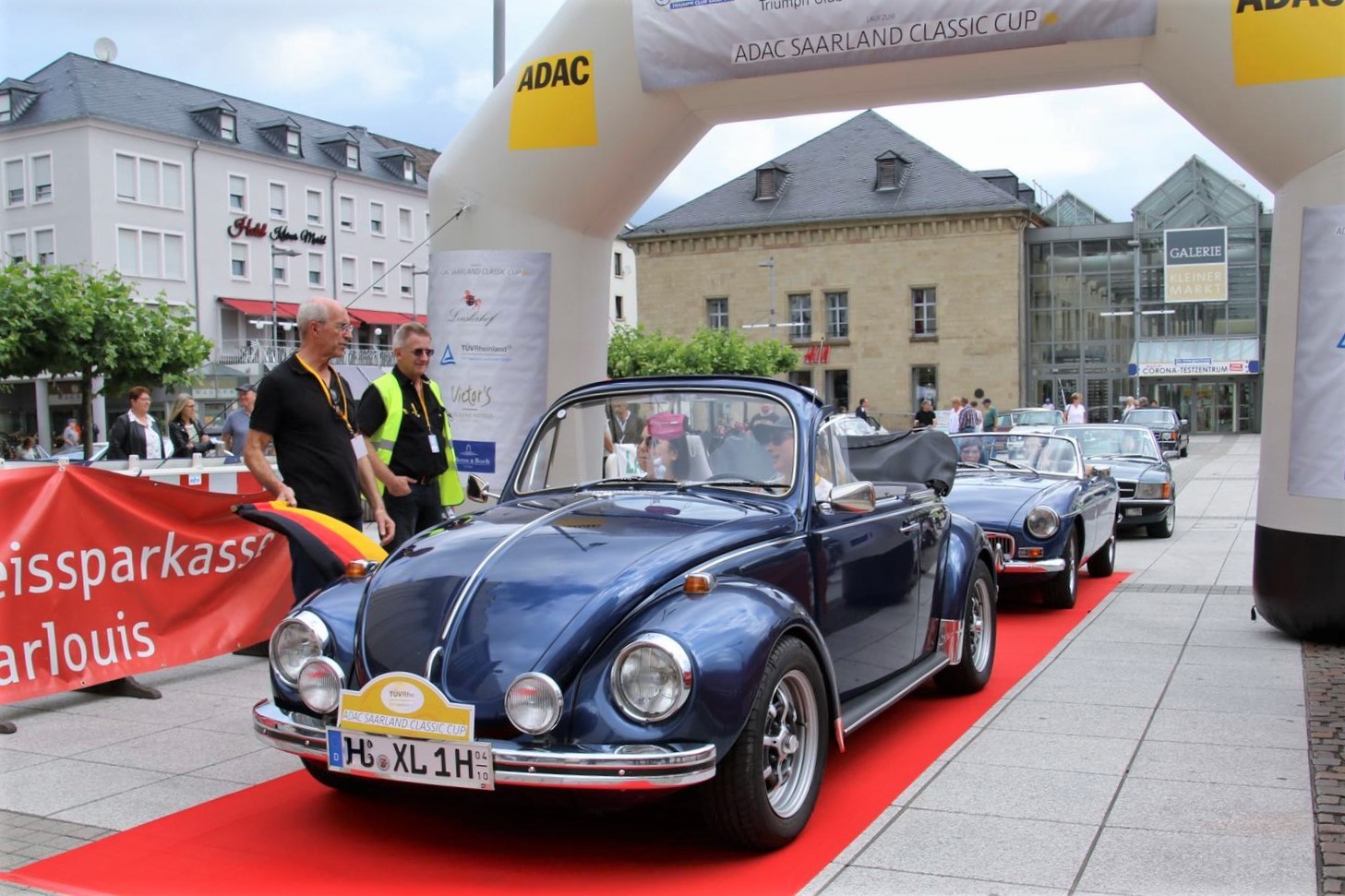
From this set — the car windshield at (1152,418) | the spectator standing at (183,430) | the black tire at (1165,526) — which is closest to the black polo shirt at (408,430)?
the spectator standing at (183,430)

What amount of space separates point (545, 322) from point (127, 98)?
170 feet

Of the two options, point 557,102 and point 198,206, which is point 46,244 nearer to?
point 198,206

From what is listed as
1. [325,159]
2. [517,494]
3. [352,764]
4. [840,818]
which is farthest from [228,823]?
[325,159]

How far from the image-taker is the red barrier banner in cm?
603

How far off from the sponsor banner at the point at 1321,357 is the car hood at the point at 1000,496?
2.57 meters

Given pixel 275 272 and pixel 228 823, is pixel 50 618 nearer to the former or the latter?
pixel 228 823

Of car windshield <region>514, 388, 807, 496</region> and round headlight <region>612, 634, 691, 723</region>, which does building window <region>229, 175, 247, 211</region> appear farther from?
round headlight <region>612, 634, 691, 723</region>

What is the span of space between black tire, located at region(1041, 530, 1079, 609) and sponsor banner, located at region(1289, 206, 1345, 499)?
2391 millimetres

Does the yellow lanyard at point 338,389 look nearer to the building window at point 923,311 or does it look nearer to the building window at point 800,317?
the building window at point 923,311

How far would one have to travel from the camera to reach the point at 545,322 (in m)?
8.77

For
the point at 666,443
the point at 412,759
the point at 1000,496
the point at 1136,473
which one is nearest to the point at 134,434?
the point at 666,443

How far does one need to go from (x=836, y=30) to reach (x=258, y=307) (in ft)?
172

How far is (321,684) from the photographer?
4109 millimetres

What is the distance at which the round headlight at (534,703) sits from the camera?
370cm
